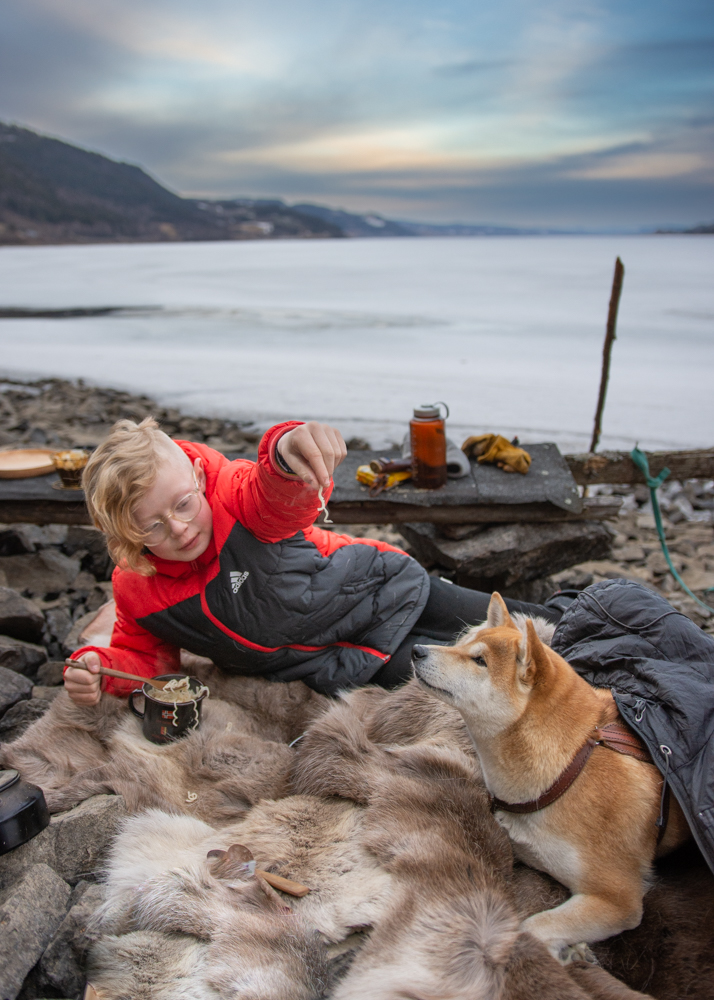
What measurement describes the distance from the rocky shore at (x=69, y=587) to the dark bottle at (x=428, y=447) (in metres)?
0.41

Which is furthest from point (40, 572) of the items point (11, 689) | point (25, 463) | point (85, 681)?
point (85, 681)

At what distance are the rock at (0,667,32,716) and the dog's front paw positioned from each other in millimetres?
2619

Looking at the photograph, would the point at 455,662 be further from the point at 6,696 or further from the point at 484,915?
the point at 6,696

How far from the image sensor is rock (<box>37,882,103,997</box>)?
71.9 inches

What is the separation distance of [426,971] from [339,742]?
2.77ft

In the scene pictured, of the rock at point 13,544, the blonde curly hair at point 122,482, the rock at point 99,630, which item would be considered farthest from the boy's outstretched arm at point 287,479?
the rock at point 13,544

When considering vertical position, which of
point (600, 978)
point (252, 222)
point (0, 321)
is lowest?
point (600, 978)

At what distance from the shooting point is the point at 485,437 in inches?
202

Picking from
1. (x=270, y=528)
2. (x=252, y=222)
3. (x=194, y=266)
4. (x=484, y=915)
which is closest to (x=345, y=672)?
(x=270, y=528)

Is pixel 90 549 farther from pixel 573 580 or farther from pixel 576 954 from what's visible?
pixel 576 954

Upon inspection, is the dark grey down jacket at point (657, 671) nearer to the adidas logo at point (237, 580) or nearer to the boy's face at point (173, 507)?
the adidas logo at point (237, 580)

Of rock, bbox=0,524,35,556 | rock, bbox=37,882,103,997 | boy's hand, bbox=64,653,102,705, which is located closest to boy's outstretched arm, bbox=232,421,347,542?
boy's hand, bbox=64,653,102,705

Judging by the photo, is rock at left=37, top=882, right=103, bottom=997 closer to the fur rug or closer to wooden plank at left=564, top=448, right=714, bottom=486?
the fur rug

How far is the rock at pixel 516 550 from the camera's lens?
453cm
